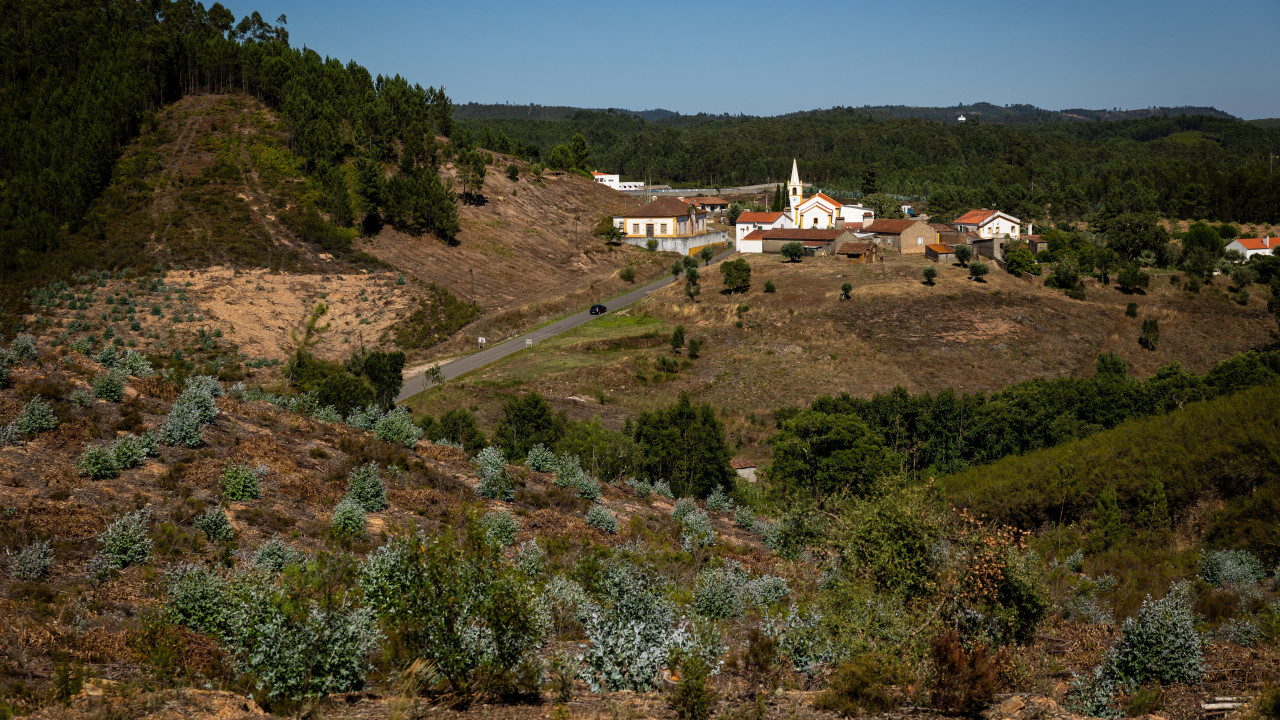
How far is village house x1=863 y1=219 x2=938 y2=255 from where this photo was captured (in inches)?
2785

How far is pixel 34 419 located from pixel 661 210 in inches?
2792

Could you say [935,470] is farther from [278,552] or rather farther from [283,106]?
[283,106]

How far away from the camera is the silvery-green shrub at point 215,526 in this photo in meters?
13.2

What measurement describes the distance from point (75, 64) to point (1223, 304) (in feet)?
299

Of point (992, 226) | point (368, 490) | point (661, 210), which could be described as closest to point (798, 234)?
point (661, 210)

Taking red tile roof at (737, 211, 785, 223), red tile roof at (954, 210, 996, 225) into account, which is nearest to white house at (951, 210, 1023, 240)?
red tile roof at (954, 210, 996, 225)

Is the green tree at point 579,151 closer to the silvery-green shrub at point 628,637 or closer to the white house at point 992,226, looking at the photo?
the white house at point 992,226

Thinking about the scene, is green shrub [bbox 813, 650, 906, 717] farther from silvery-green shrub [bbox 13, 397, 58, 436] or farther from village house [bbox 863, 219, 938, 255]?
village house [bbox 863, 219, 938, 255]

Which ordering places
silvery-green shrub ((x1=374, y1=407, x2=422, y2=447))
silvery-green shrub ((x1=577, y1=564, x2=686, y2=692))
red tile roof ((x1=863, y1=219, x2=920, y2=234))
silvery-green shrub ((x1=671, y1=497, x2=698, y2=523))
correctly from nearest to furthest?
silvery-green shrub ((x1=577, y1=564, x2=686, y2=692)), silvery-green shrub ((x1=671, y1=497, x2=698, y2=523)), silvery-green shrub ((x1=374, y1=407, x2=422, y2=447)), red tile roof ((x1=863, y1=219, x2=920, y2=234))

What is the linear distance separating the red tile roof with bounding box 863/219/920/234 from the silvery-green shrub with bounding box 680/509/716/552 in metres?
57.7

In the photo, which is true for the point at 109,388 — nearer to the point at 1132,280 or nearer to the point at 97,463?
the point at 97,463

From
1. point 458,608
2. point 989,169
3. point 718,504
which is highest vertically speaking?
point 989,169

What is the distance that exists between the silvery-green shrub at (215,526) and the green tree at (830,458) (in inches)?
721

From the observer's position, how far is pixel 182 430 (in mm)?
16531
